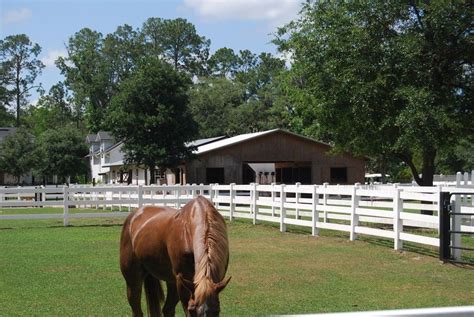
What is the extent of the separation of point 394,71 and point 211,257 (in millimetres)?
14886

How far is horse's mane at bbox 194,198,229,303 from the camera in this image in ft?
13.5

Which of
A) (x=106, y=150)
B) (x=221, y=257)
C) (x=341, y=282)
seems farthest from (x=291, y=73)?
(x=106, y=150)

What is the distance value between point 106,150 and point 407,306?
56395 mm

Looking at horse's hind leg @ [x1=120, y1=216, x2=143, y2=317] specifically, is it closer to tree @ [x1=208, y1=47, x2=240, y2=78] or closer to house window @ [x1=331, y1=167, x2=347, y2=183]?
house window @ [x1=331, y1=167, x2=347, y2=183]

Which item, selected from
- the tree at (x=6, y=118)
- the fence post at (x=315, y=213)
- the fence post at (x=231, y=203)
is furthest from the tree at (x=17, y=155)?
the fence post at (x=315, y=213)

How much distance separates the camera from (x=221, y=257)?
4.65 m

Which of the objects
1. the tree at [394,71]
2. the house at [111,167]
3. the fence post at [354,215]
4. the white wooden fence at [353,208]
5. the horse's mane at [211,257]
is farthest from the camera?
the house at [111,167]

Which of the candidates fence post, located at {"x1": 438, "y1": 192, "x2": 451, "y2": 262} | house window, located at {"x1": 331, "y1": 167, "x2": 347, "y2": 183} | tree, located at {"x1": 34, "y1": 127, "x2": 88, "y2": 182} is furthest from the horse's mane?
tree, located at {"x1": 34, "y1": 127, "x2": 88, "y2": 182}

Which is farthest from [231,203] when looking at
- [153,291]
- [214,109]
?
[214,109]

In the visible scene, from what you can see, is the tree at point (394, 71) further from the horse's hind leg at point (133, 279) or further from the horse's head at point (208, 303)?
the horse's head at point (208, 303)

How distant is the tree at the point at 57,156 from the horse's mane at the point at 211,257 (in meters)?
53.0

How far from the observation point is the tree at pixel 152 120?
1620 inches

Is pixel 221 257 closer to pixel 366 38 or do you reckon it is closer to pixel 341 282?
pixel 341 282

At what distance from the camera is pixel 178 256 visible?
517cm
